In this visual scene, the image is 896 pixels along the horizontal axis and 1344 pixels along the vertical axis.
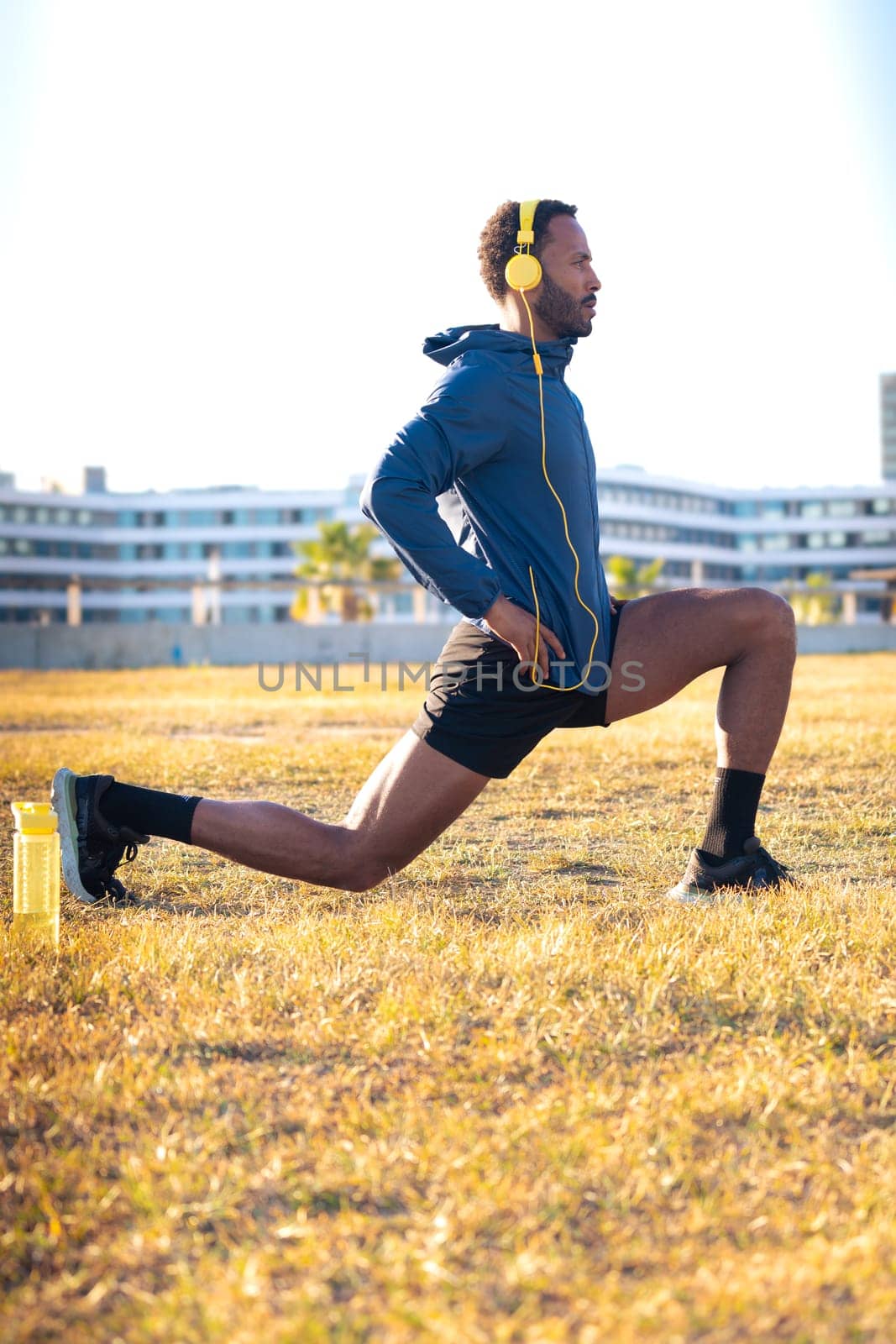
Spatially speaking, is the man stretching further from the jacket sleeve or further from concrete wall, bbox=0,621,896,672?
concrete wall, bbox=0,621,896,672

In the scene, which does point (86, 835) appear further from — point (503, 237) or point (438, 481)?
point (503, 237)

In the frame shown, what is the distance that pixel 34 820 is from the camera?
3996 mm

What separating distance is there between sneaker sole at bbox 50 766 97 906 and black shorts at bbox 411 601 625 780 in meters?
1.05

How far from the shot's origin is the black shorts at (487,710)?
3791 millimetres

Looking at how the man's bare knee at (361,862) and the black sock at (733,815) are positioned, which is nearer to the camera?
the man's bare knee at (361,862)

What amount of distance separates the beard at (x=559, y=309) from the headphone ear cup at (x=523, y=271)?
1.8 inches

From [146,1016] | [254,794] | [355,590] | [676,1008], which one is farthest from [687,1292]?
[355,590]

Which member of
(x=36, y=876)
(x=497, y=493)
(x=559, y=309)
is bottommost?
(x=36, y=876)

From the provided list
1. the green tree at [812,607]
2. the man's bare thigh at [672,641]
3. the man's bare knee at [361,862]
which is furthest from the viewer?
the green tree at [812,607]

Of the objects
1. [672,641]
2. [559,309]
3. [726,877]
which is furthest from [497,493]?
[726,877]

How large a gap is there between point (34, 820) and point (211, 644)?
1176 inches

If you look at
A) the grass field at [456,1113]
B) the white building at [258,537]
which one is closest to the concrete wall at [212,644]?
the grass field at [456,1113]

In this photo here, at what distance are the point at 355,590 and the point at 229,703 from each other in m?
23.8

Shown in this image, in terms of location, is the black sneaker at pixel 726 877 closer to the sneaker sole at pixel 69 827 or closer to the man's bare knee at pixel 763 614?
the man's bare knee at pixel 763 614
